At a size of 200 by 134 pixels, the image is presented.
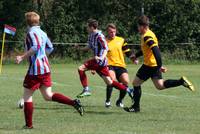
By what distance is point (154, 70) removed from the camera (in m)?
11.8

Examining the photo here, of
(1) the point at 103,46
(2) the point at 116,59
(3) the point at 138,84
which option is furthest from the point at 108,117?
(2) the point at 116,59

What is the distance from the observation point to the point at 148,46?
38.0 ft

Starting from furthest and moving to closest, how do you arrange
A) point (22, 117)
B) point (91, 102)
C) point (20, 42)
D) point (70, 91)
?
1. point (20, 42)
2. point (70, 91)
3. point (91, 102)
4. point (22, 117)

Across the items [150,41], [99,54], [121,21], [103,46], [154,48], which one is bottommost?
[121,21]

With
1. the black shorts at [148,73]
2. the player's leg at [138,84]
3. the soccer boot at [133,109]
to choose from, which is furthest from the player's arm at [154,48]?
the soccer boot at [133,109]

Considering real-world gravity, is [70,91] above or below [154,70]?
below

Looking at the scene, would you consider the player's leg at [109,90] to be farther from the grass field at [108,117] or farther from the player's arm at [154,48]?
the player's arm at [154,48]

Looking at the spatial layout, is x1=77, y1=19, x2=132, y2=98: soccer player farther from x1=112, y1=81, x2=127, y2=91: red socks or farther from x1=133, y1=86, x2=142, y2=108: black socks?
x1=133, y1=86, x2=142, y2=108: black socks

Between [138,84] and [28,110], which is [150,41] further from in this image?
[28,110]

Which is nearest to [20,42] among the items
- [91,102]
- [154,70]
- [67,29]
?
[67,29]

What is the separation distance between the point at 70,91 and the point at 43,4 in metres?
24.7

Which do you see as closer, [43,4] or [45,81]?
[45,81]

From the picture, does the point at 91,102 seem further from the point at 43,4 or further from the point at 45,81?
the point at 43,4

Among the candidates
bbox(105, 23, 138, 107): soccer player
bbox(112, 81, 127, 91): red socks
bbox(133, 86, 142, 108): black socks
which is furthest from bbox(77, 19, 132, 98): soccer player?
bbox(133, 86, 142, 108): black socks
